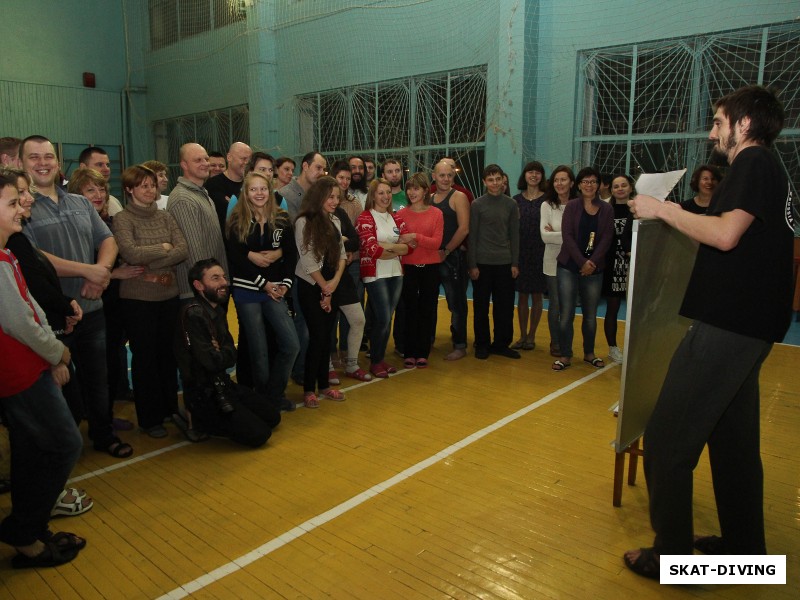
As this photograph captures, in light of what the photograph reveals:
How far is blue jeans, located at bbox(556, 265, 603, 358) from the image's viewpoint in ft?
17.5

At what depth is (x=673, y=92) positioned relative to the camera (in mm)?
7930

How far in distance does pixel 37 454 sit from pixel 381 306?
2940 millimetres

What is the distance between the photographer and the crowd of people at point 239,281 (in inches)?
101

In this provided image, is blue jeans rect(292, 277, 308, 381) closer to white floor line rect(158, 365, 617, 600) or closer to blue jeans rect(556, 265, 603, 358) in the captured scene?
white floor line rect(158, 365, 617, 600)

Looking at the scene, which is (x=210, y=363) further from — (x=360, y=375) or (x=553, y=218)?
(x=553, y=218)

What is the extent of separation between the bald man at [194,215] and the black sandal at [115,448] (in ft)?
3.22

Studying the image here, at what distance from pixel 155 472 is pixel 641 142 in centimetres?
741

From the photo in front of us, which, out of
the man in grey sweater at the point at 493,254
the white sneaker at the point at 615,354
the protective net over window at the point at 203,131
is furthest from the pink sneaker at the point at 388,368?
the protective net over window at the point at 203,131

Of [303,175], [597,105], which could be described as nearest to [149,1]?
[597,105]

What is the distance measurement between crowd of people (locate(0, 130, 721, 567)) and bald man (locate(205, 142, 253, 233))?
15 millimetres

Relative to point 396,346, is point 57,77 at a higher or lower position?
higher

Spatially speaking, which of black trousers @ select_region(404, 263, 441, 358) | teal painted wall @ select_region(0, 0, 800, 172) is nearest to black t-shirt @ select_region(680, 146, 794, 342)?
black trousers @ select_region(404, 263, 441, 358)

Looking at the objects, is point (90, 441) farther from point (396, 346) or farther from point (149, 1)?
point (149, 1)

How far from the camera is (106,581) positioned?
249cm
